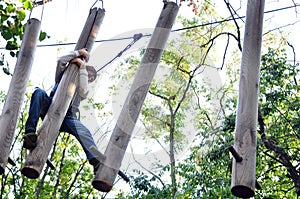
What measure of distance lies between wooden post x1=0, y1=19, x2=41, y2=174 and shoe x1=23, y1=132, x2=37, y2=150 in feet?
0.76

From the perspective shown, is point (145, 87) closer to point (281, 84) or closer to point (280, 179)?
point (281, 84)

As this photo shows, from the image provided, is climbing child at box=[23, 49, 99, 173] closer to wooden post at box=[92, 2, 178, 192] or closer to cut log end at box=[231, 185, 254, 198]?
wooden post at box=[92, 2, 178, 192]

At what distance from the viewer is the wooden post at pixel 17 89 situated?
142 inches

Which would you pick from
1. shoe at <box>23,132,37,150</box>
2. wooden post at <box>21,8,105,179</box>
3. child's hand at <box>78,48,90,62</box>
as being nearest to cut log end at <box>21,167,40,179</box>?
wooden post at <box>21,8,105,179</box>

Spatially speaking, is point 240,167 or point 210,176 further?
point 210,176

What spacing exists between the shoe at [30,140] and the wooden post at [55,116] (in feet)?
0.09

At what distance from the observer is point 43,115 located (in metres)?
4.05

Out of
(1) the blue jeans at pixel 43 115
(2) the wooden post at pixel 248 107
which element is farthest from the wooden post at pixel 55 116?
(2) the wooden post at pixel 248 107

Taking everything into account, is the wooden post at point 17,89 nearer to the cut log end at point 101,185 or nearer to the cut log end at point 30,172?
the cut log end at point 30,172

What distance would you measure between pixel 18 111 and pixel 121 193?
9555mm

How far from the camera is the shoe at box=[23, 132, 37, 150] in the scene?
342cm

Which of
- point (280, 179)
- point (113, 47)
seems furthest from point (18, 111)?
point (280, 179)

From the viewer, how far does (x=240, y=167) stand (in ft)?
10.1

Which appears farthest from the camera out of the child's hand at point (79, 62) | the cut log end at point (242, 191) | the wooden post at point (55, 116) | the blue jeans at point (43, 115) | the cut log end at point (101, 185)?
the child's hand at point (79, 62)
